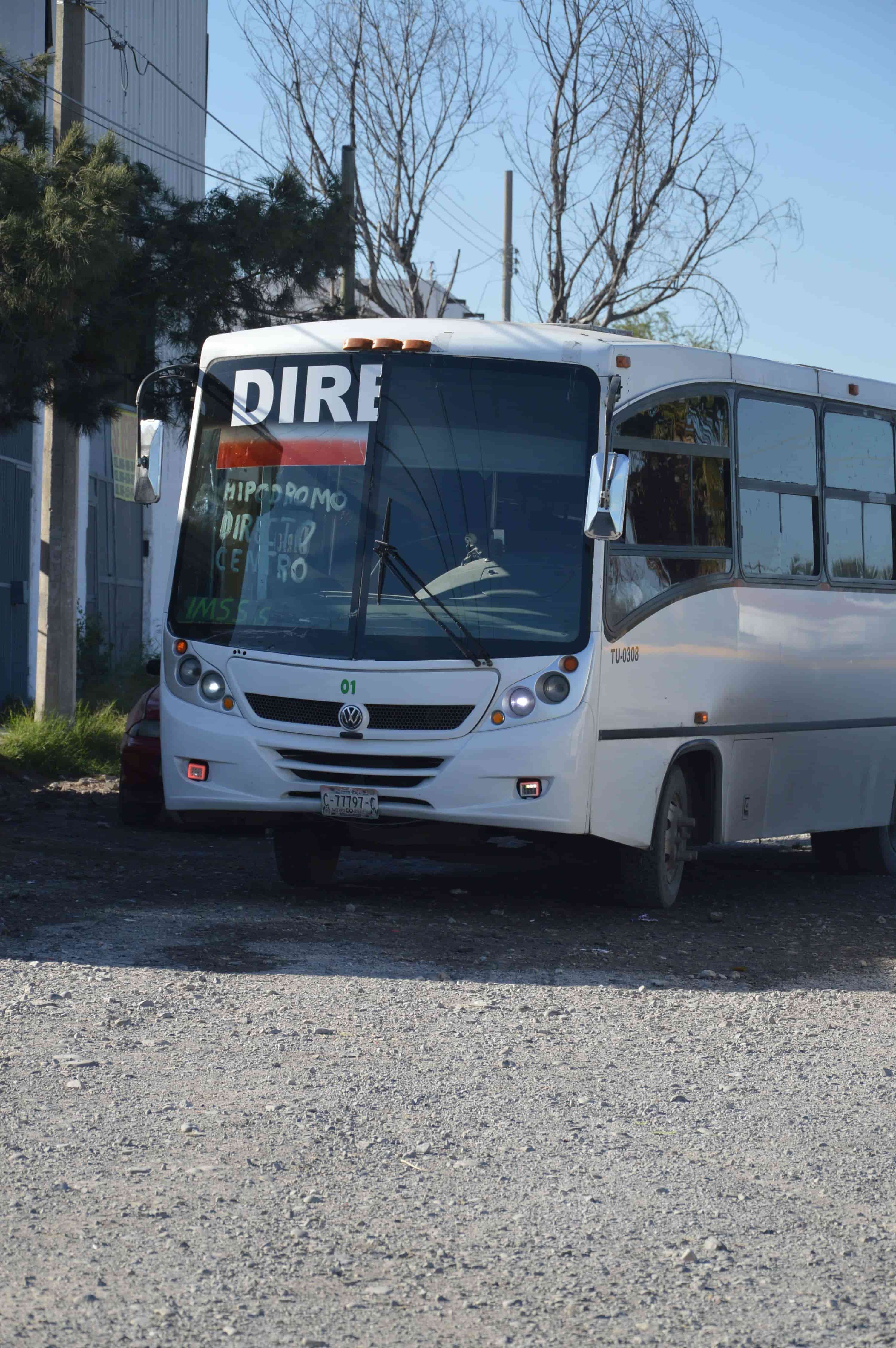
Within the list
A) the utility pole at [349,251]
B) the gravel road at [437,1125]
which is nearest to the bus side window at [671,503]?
the gravel road at [437,1125]

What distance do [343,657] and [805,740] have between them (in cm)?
336

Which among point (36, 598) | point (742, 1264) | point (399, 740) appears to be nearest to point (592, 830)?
point (399, 740)

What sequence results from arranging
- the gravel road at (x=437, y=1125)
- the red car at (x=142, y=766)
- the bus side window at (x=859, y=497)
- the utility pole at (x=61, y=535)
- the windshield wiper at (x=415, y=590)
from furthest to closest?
the utility pole at (x=61, y=535), the red car at (x=142, y=766), the bus side window at (x=859, y=497), the windshield wiper at (x=415, y=590), the gravel road at (x=437, y=1125)

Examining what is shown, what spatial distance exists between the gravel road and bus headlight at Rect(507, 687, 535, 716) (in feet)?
3.10

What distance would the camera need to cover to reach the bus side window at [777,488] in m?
10.6

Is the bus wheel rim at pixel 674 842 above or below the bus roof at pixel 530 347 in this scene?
below

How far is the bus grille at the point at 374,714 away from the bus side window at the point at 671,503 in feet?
3.15

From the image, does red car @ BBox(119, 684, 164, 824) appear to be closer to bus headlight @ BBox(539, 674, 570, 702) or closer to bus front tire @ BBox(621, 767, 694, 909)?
A: bus front tire @ BBox(621, 767, 694, 909)

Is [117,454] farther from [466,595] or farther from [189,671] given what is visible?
[466,595]

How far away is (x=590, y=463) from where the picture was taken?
9203 mm

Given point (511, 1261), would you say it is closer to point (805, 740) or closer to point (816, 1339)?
point (816, 1339)

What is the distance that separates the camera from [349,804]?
9.26 m

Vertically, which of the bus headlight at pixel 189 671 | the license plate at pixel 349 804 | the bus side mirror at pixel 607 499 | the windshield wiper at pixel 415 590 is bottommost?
the license plate at pixel 349 804

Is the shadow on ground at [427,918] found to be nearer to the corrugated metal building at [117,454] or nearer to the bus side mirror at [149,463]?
the bus side mirror at [149,463]
